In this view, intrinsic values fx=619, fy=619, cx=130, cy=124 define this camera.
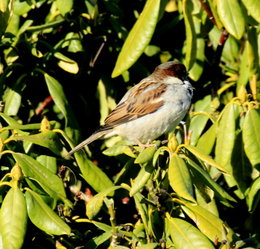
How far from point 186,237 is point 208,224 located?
0.19m

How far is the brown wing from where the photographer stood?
4297 millimetres

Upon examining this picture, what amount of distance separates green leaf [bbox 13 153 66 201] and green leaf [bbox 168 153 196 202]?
1.87 ft

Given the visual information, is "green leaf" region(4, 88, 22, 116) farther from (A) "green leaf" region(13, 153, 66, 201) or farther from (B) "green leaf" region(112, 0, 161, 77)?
(A) "green leaf" region(13, 153, 66, 201)

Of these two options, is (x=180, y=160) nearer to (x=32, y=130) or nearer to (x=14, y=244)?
(x=14, y=244)

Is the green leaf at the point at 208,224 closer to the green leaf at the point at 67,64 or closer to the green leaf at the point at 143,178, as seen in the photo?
the green leaf at the point at 143,178

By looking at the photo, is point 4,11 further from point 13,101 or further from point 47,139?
point 13,101

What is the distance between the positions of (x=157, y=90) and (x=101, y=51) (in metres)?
0.55

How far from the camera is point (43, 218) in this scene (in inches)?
100

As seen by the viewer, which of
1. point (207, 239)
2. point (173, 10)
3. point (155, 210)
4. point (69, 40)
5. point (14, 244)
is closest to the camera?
point (14, 244)

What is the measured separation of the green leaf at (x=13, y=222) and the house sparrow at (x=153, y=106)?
A: 5.27 feet

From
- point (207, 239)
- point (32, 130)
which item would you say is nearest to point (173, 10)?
point (32, 130)

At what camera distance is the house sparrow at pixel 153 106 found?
418 centimetres

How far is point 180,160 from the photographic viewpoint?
2646 mm

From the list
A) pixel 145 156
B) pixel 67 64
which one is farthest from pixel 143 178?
pixel 67 64
